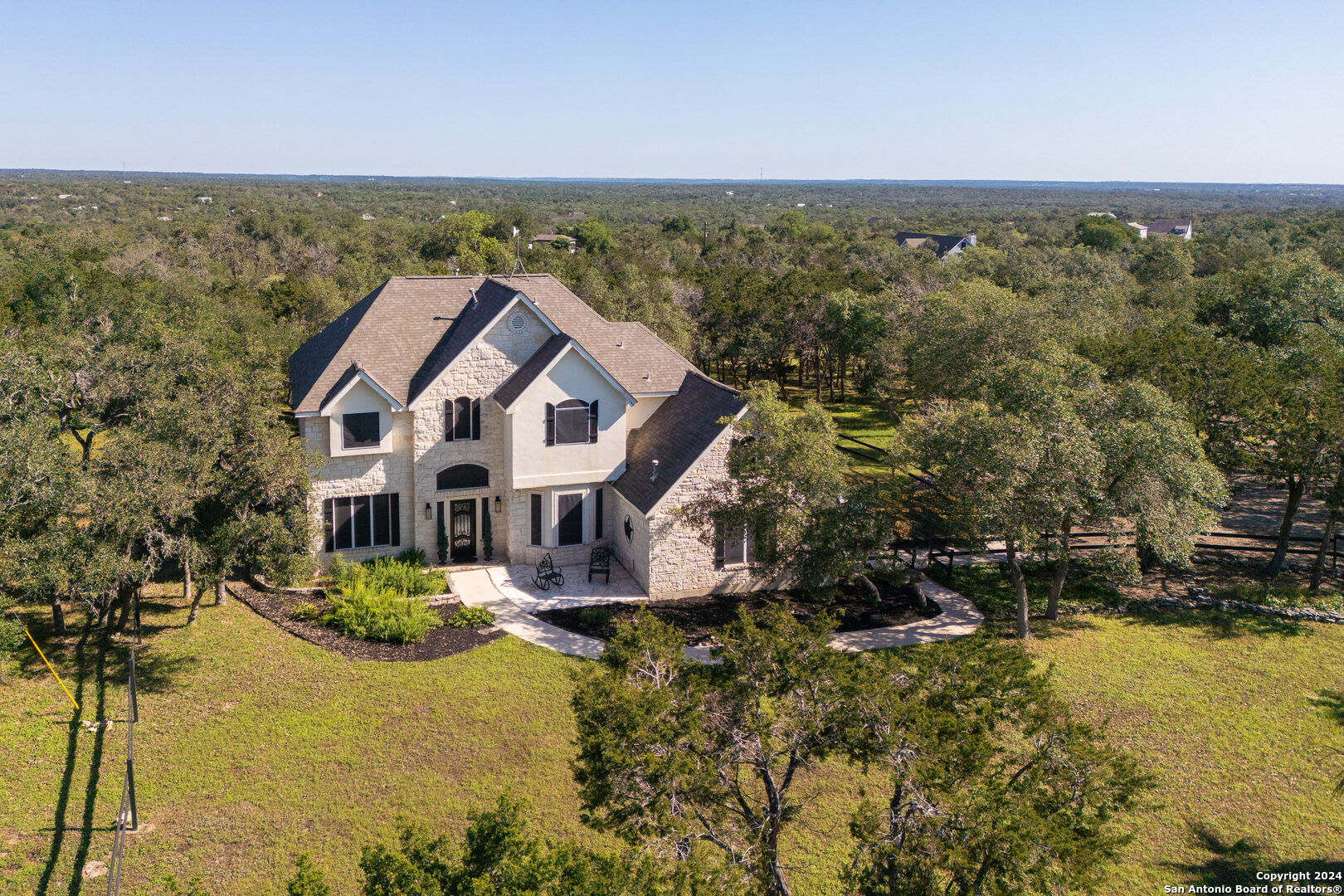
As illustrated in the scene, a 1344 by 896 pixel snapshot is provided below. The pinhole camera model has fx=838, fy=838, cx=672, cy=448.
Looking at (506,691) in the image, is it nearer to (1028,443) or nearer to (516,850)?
(516,850)

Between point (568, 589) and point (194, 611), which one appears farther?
point (568, 589)

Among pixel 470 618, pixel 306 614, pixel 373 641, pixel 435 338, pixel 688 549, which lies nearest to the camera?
pixel 373 641

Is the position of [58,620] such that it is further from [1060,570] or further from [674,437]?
[1060,570]

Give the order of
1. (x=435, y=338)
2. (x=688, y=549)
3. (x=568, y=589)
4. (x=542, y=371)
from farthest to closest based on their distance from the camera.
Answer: (x=435, y=338), (x=568, y=589), (x=542, y=371), (x=688, y=549)

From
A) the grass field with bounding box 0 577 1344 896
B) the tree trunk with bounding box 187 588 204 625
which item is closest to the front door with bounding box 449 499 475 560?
the grass field with bounding box 0 577 1344 896

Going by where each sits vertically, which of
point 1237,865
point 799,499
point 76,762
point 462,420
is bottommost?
point 1237,865

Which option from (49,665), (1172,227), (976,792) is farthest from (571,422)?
(1172,227)
